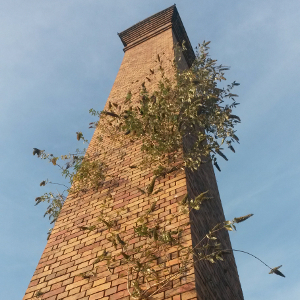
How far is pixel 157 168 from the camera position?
14.9 ft

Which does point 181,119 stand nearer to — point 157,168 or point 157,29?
point 157,168

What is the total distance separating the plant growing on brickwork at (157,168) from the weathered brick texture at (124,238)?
4 centimetres

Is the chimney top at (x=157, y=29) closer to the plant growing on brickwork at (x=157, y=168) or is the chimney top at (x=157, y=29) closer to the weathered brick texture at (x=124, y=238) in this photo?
the plant growing on brickwork at (x=157, y=168)

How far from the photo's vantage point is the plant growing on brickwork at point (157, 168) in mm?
3250

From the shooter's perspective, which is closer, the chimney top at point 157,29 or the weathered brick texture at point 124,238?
the weathered brick texture at point 124,238

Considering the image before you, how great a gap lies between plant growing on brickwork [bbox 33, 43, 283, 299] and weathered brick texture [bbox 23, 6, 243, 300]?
0.13 feet

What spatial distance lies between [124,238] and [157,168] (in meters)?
1.14

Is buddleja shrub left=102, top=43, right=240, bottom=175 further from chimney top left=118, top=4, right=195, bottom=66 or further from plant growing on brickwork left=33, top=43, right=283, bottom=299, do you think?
chimney top left=118, top=4, right=195, bottom=66

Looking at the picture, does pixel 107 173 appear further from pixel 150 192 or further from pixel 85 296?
pixel 85 296

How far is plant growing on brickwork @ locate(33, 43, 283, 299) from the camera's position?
3250mm

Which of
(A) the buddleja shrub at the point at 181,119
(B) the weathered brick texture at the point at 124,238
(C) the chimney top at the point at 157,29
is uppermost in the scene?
(C) the chimney top at the point at 157,29

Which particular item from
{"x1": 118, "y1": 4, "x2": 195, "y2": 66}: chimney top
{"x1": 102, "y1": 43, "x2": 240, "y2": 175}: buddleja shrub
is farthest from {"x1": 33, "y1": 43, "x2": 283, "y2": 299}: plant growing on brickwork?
{"x1": 118, "y1": 4, "x2": 195, "y2": 66}: chimney top

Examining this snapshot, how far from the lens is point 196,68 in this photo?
21.7 feet

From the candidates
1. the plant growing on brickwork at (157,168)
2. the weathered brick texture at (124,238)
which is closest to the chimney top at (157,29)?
the plant growing on brickwork at (157,168)
